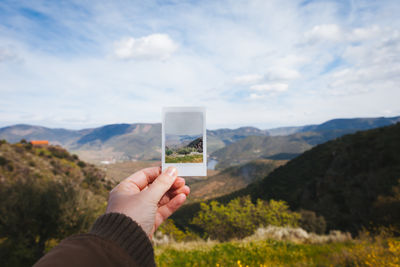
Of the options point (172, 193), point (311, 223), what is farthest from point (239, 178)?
point (172, 193)

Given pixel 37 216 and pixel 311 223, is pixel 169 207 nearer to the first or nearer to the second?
pixel 37 216

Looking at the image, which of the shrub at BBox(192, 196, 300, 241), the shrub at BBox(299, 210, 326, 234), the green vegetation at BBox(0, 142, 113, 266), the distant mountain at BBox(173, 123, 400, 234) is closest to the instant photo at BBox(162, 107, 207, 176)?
the green vegetation at BBox(0, 142, 113, 266)

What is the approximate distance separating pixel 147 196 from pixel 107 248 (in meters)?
A: 0.73

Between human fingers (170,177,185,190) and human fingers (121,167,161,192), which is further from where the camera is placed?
human fingers (170,177,185,190)

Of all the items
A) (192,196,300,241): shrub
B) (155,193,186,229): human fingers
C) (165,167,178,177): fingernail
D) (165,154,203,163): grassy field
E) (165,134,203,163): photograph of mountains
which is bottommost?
(192,196,300,241): shrub

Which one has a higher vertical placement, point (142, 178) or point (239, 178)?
point (142, 178)

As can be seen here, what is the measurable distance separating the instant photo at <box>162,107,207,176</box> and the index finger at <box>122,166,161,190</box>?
0.42 ft

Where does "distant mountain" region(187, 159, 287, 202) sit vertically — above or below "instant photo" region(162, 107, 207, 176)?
below

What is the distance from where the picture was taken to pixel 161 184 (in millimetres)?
1899

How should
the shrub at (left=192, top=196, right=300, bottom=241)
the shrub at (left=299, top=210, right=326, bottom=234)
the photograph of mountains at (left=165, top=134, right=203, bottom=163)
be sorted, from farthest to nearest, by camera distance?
the shrub at (left=299, top=210, right=326, bottom=234) < the shrub at (left=192, top=196, right=300, bottom=241) < the photograph of mountains at (left=165, top=134, right=203, bottom=163)

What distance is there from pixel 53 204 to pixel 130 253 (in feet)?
47.5

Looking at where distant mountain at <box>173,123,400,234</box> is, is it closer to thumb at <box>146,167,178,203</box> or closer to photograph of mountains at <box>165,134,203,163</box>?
photograph of mountains at <box>165,134,203,163</box>

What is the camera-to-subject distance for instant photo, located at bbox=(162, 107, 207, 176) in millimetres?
2174

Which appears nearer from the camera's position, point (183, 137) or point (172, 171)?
point (172, 171)
